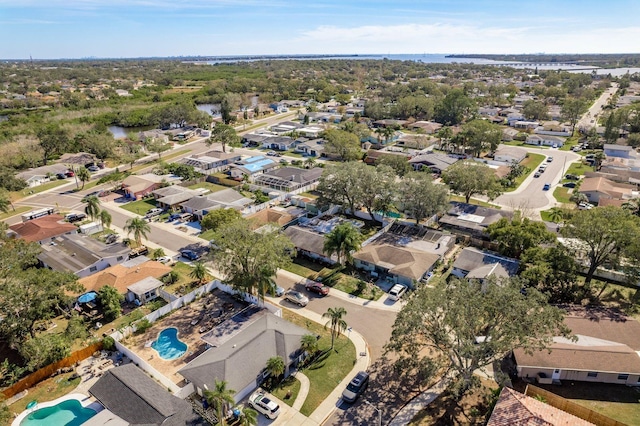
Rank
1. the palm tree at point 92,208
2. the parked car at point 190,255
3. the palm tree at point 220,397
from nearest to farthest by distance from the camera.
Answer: the palm tree at point 220,397
the parked car at point 190,255
the palm tree at point 92,208

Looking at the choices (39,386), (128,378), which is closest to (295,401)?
(128,378)

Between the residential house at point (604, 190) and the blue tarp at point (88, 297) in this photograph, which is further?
the residential house at point (604, 190)

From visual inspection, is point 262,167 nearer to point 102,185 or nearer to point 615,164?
point 102,185

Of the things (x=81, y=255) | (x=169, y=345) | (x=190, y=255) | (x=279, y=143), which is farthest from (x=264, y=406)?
(x=279, y=143)

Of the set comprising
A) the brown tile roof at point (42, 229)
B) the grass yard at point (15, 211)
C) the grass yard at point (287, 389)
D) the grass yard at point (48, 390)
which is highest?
the brown tile roof at point (42, 229)

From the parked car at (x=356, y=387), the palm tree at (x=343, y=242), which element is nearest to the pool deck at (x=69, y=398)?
the parked car at (x=356, y=387)

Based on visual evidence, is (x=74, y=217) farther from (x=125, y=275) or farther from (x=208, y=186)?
(x=125, y=275)

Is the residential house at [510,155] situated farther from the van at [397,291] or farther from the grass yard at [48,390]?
the grass yard at [48,390]
